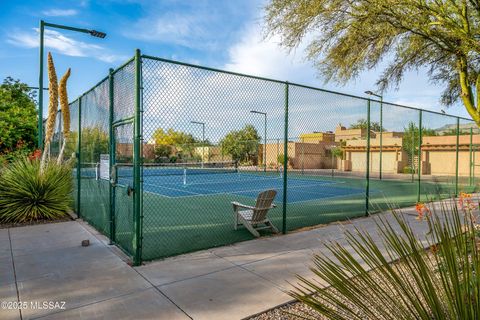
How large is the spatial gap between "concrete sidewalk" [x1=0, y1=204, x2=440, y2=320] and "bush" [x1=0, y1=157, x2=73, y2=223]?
4.66 feet

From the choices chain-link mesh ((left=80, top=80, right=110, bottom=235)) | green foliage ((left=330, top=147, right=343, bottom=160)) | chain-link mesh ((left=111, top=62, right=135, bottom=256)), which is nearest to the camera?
chain-link mesh ((left=111, top=62, right=135, bottom=256))

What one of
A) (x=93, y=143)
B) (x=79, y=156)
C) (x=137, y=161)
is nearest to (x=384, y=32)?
(x=137, y=161)

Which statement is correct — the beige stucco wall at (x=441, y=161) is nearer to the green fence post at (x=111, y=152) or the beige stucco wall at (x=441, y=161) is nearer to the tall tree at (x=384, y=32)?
the tall tree at (x=384, y=32)

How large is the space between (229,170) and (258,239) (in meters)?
22.2

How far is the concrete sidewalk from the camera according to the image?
3285mm

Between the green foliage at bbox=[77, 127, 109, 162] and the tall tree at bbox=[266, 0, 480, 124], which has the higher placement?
the tall tree at bbox=[266, 0, 480, 124]

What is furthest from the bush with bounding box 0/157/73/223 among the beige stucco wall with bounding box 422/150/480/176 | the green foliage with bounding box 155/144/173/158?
the beige stucco wall with bounding box 422/150/480/176

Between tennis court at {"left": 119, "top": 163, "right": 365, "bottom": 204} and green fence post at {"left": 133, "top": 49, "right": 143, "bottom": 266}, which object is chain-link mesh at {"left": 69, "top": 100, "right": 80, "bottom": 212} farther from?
green fence post at {"left": 133, "top": 49, "right": 143, "bottom": 266}

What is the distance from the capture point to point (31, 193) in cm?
734

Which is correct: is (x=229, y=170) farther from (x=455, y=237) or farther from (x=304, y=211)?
(x=455, y=237)

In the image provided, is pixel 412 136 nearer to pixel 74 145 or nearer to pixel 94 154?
pixel 94 154

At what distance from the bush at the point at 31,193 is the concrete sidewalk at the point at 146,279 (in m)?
1.42

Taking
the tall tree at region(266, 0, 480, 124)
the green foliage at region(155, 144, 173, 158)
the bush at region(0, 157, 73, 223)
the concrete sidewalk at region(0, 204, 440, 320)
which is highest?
the tall tree at region(266, 0, 480, 124)

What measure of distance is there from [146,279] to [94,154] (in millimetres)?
3773
